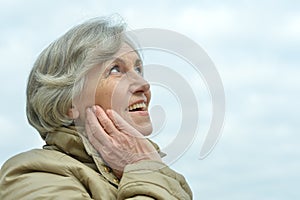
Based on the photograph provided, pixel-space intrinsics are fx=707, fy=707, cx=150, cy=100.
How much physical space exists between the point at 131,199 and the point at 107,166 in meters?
0.42

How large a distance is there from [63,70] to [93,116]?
11.9 inches

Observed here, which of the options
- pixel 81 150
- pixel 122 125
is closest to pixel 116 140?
pixel 122 125

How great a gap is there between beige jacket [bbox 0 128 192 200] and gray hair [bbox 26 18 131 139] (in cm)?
17

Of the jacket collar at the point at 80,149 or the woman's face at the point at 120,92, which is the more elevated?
the woman's face at the point at 120,92

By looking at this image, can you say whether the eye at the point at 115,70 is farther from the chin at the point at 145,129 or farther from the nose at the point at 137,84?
the chin at the point at 145,129

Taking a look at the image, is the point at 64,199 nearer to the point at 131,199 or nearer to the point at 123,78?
the point at 131,199

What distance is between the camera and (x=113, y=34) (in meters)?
3.97

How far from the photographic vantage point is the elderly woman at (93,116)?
3537 mm

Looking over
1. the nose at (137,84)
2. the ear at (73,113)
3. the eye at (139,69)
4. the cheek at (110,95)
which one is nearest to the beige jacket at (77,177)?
the ear at (73,113)

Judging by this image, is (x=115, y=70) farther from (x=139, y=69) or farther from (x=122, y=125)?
(x=122, y=125)

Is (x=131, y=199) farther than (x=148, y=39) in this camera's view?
No

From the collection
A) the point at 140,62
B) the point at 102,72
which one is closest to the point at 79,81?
the point at 102,72

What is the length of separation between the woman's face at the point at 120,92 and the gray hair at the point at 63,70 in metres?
0.05

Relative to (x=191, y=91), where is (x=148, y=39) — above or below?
above
